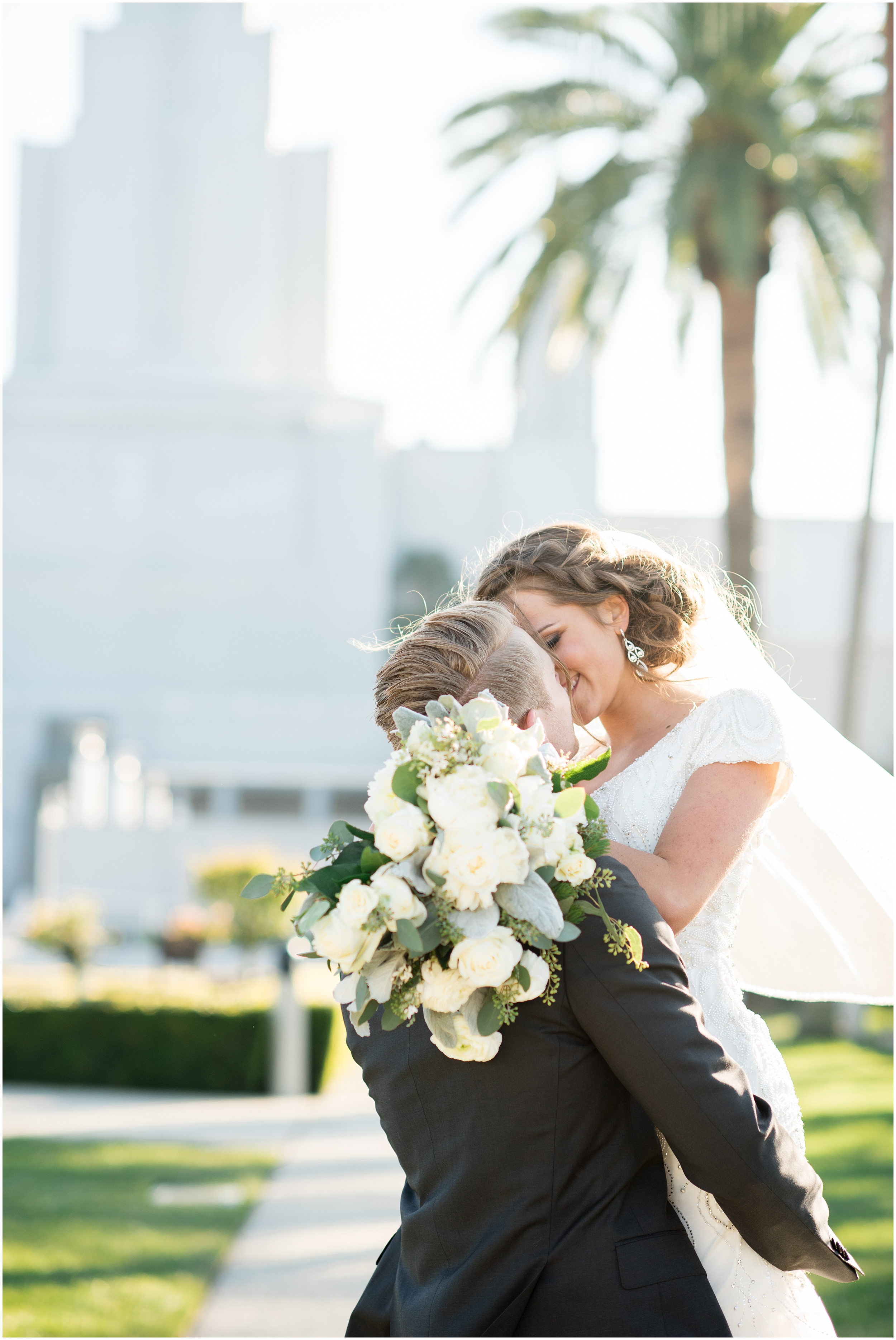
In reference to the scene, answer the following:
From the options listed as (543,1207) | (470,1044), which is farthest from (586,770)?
(543,1207)

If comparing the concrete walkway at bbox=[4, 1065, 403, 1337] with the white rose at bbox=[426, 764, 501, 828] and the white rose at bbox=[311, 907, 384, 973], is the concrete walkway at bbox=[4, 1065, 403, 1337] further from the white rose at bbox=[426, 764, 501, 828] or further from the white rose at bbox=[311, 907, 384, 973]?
the white rose at bbox=[426, 764, 501, 828]

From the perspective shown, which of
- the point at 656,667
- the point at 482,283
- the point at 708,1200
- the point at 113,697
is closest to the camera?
the point at 708,1200

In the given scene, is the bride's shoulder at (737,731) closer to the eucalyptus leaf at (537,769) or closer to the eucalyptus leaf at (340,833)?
the eucalyptus leaf at (537,769)

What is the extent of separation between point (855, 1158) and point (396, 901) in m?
7.74

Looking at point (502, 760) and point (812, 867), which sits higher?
point (502, 760)

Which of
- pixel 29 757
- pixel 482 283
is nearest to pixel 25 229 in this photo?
pixel 29 757

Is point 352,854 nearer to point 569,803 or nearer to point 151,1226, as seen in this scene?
point 569,803

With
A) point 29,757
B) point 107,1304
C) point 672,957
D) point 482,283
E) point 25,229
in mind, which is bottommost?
point 29,757

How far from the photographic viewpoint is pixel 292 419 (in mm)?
42594

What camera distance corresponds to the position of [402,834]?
183 centimetres

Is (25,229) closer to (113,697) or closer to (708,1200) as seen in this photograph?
(113,697)

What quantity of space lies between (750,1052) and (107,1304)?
4505 mm

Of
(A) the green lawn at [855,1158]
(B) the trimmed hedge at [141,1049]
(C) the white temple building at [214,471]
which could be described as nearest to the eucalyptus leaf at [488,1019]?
(A) the green lawn at [855,1158]

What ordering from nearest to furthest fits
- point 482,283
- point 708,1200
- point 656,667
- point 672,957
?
point 672,957 → point 708,1200 → point 656,667 → point 482,283
